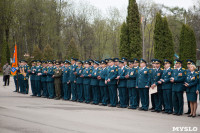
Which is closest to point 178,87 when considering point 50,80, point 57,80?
point 57,80

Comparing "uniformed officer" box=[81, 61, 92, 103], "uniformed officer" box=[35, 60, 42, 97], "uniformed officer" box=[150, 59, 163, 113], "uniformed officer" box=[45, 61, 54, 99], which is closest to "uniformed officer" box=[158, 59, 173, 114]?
"uniformed officer" box=[150, 59, 163, 113]

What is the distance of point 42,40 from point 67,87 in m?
44.4

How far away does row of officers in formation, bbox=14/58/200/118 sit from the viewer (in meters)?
11.4

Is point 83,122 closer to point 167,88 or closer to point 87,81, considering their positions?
point 167,88

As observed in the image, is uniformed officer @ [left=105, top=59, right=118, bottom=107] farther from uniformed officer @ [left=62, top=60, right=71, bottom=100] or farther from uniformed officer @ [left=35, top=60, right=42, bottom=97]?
uniformed officer @ [left=35, top=60, right=42, bottom=97]

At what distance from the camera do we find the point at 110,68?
13898mm

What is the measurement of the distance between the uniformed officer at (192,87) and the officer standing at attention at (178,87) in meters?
0.28

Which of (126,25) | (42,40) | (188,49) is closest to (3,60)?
(42,40)

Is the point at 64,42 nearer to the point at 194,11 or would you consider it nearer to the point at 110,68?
the point at 194,11

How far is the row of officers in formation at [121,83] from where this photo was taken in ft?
37.5

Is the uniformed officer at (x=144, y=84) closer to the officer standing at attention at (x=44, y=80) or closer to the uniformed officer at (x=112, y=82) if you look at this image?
the uniformed officer at (x=112, y=82)

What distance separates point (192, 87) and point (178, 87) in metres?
0.53

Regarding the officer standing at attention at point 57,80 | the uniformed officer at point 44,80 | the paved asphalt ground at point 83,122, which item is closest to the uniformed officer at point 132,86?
the paved asphalt ground at point 83,122

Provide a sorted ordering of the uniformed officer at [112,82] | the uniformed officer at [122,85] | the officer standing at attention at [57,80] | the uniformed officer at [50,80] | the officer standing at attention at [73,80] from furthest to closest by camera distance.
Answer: the uniformed officer at [50,80]
the officer standing at attention at [57,80]
the officer standing at attention at [73,80]
the uniformed officer at [112,82]
the uniformed officer at [122,85]
